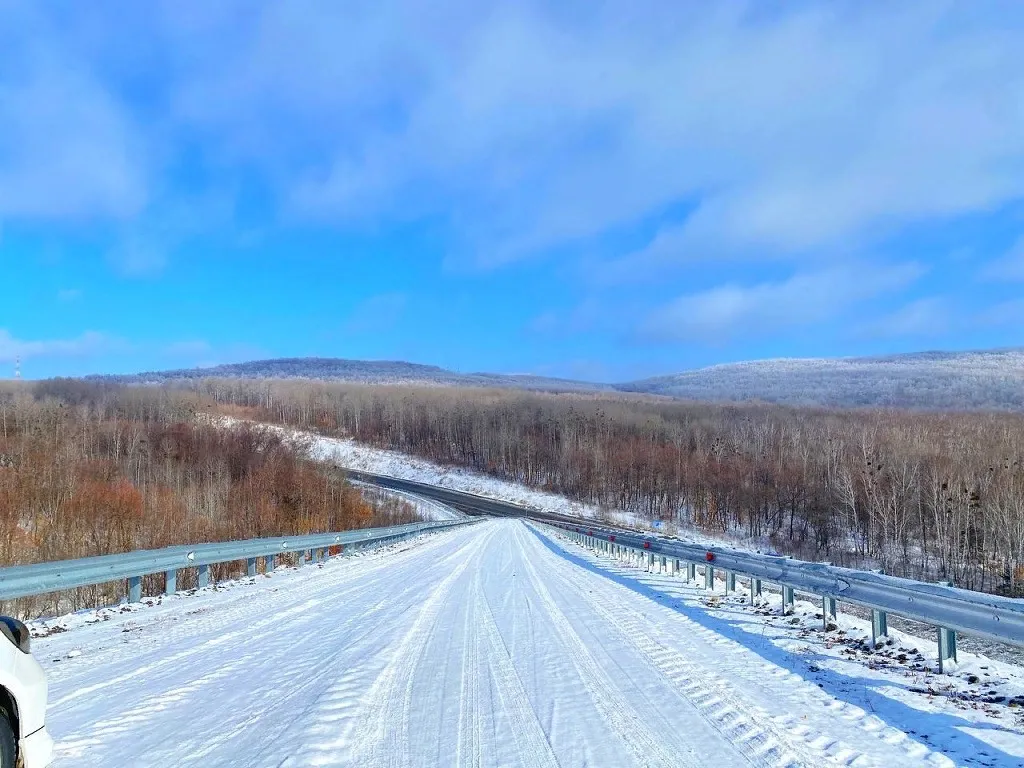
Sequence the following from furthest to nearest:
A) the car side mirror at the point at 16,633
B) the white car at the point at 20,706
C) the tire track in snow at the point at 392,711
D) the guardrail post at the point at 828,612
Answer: the guardrail post at the point at 828,612
the tire track in snow at the point at 392,711
the car side mirror at the point at 16,633
the white car at the point at 20,706

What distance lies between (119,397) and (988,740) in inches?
5992

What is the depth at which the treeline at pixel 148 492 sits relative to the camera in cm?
1777

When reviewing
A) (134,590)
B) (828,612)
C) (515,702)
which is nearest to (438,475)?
(134,590)

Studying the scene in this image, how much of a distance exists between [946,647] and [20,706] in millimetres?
8178

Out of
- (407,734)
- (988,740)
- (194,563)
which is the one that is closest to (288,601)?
(194,563)

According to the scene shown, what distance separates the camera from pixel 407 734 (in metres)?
4.92

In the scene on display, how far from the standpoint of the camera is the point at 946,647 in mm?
7207

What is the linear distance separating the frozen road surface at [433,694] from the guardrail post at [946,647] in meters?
1.73

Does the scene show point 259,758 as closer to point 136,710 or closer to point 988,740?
point 136,710

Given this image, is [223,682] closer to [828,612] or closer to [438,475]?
[828,612]

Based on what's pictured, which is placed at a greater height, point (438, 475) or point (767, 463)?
point (767, 463)

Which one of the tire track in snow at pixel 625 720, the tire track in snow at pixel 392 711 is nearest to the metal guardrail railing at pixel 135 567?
the tire track in snow at pixel 392 711

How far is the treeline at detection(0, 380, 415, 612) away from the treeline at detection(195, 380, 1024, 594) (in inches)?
1441

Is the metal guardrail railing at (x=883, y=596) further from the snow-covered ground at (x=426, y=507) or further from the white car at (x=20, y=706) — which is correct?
the snow-covered ground at (x=426, y=507)
